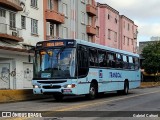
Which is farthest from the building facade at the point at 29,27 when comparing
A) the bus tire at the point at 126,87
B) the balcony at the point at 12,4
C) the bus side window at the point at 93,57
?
the bus tire at the point at 126,87

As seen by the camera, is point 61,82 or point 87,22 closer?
point 61,82

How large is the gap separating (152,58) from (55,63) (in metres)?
43.8

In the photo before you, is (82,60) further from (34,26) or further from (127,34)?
(127,34)

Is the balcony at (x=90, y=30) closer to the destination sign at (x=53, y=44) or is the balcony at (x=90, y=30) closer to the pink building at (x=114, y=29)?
the pink building at (x=114, y=29)

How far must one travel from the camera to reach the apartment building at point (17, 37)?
32062 millimetres

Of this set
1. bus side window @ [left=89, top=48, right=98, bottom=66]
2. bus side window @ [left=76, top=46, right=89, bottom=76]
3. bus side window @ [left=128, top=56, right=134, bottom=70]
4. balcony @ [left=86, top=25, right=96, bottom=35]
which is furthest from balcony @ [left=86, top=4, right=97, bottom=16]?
bus side window @ [left=76, top=46, right=89, bottom=76]

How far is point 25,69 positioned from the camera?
1419 inches

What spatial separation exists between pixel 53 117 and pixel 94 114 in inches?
69.5

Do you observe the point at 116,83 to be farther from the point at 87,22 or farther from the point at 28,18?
the point at 87,22

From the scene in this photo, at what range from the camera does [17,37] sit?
32875mm

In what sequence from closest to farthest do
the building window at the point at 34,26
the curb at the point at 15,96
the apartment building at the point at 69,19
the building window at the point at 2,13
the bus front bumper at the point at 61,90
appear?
the bus front bumper at the point at 61,90, the curb at the point at 15,96, the building window at the point at 2,13, the building window at the point at 34,26, the apartment building at the point at 69,19

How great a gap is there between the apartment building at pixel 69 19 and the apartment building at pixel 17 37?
1.95 metres

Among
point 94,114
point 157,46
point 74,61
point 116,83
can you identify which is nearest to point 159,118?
point 94,114

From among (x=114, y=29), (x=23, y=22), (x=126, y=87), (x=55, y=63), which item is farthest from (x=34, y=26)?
(x=114, y=29)
